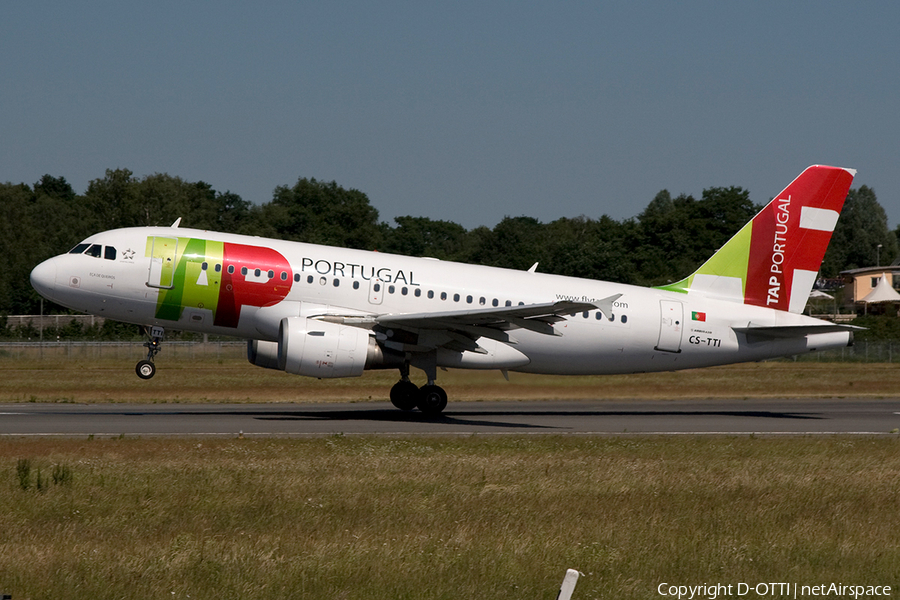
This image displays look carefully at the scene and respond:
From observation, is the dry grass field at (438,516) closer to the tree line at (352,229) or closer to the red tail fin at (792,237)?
the red tail fin at (792,237)

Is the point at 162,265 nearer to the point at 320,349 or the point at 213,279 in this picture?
the point at 213,279

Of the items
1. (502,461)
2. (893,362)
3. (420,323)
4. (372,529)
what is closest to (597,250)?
(893,362)

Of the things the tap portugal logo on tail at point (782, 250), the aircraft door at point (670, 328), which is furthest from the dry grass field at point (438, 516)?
the tap portugal logo on tail at point (782, 250)

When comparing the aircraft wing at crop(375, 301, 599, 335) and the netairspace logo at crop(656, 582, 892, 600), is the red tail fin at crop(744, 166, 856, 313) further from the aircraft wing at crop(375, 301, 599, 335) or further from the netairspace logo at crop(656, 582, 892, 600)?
the netairspace logo at crop(656, 582, 892, 600)

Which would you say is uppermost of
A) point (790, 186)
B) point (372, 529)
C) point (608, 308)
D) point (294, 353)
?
point (790, 186)

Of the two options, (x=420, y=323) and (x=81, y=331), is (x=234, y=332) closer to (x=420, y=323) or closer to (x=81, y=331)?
(x=420, y=323)

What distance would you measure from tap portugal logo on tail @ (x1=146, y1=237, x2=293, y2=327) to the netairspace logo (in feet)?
54.5

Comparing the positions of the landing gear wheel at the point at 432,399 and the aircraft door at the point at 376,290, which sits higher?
the aircraft door at the point at 376,290

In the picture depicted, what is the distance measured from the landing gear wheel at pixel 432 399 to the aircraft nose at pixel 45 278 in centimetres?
962

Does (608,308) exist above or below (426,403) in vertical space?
above

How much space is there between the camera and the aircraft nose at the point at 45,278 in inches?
978

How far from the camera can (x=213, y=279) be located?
79.9 ft

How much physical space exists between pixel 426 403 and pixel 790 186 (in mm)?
12258

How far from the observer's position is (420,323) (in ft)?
78.6
